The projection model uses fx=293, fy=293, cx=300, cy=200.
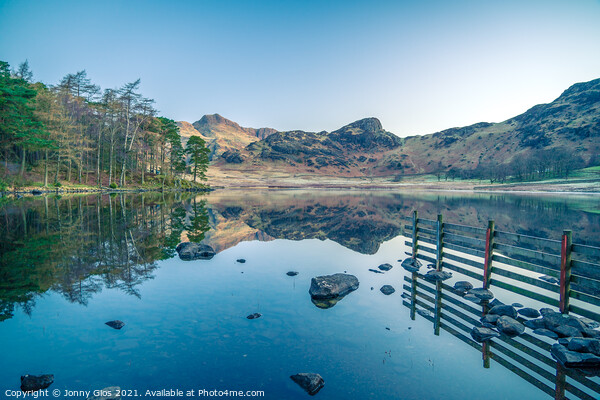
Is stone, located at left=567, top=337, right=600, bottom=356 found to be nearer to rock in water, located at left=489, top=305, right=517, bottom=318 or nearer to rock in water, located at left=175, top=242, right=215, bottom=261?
rock in water, located at left=489, top=305, right=517, bottom=318

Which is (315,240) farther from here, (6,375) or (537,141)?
(537,141)

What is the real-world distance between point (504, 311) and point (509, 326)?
1108 mm

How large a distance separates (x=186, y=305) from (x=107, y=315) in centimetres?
222

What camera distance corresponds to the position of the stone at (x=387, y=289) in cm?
1138

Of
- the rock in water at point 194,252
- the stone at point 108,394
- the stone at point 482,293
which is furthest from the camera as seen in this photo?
the rock in water at point 194,252

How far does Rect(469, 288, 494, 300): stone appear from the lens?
10.6m

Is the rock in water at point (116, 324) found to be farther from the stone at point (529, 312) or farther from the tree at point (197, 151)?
the tree at point (197, 151)

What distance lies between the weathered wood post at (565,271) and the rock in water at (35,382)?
13.3 m

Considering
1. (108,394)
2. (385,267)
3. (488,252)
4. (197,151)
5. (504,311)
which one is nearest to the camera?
(108,394)

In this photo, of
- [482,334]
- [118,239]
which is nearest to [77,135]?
[118,239]

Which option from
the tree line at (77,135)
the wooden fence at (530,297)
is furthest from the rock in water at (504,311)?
the tree line at (77,135)

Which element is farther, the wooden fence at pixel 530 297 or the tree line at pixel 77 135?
the tree line at pixel 77 135

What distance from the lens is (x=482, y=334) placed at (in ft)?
25.8

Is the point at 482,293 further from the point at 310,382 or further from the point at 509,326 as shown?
the point at 310,382
